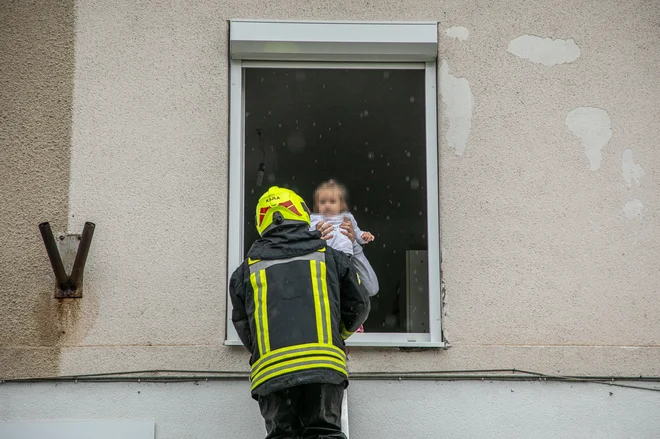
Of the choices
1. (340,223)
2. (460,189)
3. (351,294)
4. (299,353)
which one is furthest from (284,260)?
(460,189)

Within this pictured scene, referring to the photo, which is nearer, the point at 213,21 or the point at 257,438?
the point at 257,438

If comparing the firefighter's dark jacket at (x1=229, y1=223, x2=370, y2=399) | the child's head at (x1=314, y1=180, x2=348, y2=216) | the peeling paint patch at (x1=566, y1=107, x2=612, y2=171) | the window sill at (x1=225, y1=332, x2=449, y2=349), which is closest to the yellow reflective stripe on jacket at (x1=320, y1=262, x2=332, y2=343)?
the firefighter's dark jacket at (x1=229, y1=223, x2=370, y2=399)

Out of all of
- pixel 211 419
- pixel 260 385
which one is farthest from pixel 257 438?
pixel 260 385

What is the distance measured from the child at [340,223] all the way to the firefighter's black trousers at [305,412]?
0.92 metres

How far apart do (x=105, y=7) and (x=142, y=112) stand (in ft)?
2.48

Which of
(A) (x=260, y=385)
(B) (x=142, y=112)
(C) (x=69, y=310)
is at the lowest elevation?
(A) (x=260, y=385)

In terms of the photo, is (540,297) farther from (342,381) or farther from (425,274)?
(342,381)

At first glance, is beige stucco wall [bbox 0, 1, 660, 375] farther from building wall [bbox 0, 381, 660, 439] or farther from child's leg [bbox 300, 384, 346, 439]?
child's leg [bbox 300, 384, 346, 439]

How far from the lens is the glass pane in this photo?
5820 millimetres

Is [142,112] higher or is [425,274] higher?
[142,112]

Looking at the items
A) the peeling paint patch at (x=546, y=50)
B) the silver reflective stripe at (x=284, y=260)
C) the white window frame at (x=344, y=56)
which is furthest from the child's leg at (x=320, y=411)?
the peeling paint patch at (x=546, y=50)

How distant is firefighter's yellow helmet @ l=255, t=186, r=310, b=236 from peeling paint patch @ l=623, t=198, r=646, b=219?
87.9 inches

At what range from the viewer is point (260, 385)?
432 centimetres

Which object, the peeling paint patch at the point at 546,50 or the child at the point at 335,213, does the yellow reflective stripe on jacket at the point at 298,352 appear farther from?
the peeling paint patch at the point at 546,50
